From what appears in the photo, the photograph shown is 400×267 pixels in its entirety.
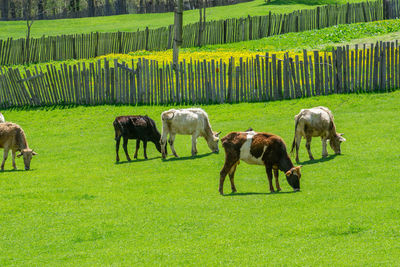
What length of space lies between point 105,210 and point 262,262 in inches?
199

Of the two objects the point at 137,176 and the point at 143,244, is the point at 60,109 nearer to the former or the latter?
the point at 137,176

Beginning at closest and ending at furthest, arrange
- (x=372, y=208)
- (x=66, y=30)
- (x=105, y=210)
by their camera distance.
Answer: (x=372, y=208) → (x=105, y=210) → (x=66, y=30)

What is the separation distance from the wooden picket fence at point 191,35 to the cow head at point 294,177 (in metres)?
33.8

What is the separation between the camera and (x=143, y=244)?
1213 cm

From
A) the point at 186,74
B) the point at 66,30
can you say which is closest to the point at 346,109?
the point at 186,74

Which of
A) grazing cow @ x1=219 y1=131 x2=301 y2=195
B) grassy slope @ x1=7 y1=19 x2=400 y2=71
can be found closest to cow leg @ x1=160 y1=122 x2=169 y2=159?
grazing cow @ x1=219 y1=131 x2=301 y2=195

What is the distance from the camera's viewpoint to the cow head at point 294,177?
49.4ft

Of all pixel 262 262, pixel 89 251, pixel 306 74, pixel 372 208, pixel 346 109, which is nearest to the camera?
pixel 262 262

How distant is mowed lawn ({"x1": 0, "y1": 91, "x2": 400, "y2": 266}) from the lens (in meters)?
11.3

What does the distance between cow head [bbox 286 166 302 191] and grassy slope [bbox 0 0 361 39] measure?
4903 centimetres

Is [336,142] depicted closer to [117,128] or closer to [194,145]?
[194,145]

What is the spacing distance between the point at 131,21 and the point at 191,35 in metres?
21.9

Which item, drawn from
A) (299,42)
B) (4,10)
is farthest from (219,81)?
(4,10)

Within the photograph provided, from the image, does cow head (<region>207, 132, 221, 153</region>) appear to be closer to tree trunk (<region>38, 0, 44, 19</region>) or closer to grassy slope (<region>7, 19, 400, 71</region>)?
grassy slope (<region>7, 19, 400, 71</region>)
